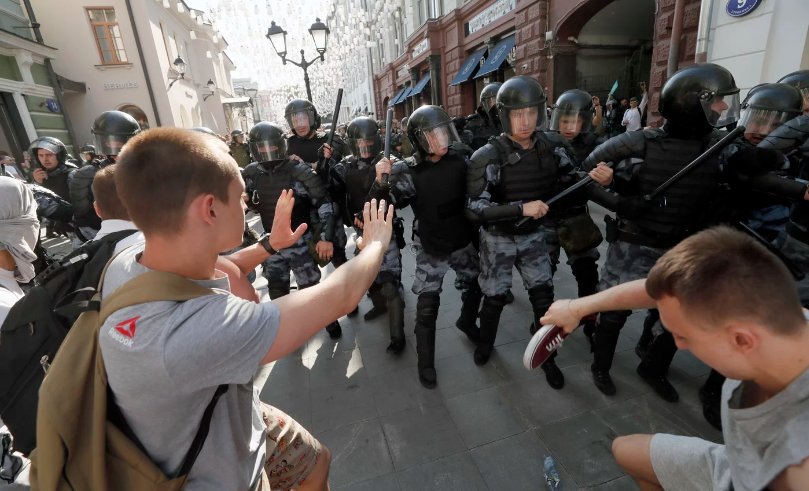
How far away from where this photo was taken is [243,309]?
1.02 metres

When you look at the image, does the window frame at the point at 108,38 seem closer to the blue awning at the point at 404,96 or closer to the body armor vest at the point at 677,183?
the blue awning at the point at 404,96

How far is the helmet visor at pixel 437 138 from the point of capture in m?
3.05

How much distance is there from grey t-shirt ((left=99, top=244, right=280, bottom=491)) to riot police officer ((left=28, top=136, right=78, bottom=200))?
5.14 meters

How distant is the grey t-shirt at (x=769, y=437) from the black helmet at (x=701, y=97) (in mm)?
2080

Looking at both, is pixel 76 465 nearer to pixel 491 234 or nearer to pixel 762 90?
pixel 491 234

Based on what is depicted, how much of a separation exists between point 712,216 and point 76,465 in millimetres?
3369

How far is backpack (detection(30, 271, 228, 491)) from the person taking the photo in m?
0.89

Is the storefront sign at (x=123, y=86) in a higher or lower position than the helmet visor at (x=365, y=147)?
higher

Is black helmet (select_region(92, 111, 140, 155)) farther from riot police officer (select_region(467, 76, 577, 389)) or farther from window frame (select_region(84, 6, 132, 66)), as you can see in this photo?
window frame (select_region(84, 6, 132, 66))

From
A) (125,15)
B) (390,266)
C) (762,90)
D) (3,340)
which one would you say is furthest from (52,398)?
(125,15)

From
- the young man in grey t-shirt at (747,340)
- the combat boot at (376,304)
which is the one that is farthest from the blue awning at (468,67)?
the young man in grey t-shirt at (747,340)

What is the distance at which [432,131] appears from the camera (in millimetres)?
3053

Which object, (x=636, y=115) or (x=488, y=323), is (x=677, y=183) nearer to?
(x=488, y=323)

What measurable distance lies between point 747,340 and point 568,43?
1045cm
